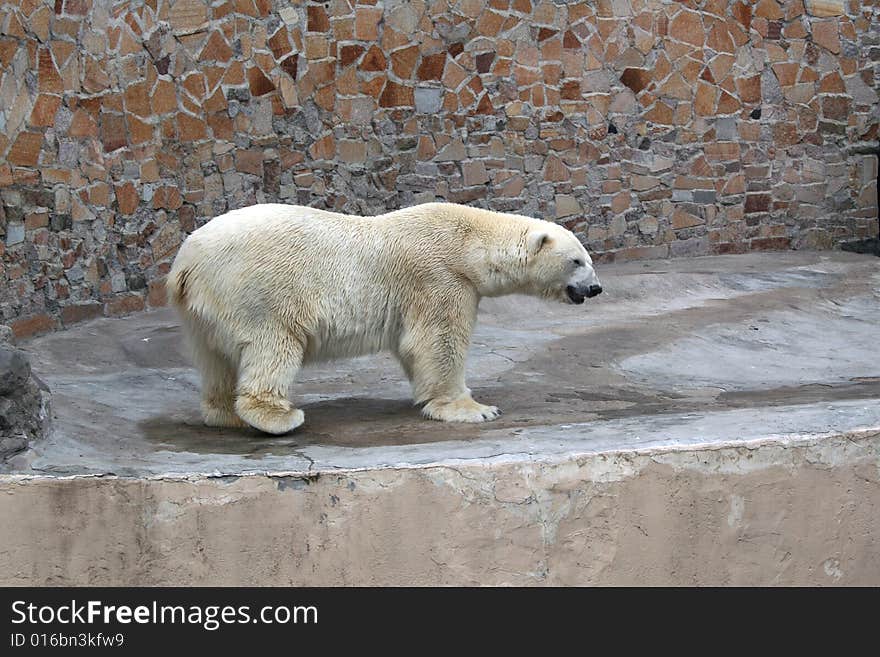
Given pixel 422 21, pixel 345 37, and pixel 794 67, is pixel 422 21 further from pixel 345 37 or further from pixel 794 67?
pixel 794 67

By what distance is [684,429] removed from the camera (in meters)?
4.27

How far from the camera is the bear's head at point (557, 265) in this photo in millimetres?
4906

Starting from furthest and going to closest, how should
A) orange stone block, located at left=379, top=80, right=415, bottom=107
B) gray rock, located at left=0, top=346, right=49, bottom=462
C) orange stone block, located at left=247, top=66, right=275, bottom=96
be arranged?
orange stone block, located at left=379, top=80, right=415, bottom=107, orange stone block, located at left=247, top=66, right=275, bottom=96, gray rock, located at left=0, top=346, right=49, bottom=462

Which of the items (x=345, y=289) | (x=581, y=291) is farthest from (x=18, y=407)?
(x=581, y=291)

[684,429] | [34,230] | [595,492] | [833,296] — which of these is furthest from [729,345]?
[34,230]

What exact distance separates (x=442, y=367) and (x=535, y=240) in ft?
2.04

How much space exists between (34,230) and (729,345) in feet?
12.3

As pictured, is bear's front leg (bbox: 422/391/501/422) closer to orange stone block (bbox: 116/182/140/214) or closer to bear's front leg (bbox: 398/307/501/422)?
bear's front leg (bbox: 398/307/501/422)

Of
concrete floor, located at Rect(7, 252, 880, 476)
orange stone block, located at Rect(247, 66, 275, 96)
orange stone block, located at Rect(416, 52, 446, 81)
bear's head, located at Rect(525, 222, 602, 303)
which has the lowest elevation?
concrete floor, located at Rect(7, 252, 880, 476)

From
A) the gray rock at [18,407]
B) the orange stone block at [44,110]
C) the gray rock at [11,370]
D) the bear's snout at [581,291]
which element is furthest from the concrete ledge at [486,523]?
the orange stone block at [44,110]

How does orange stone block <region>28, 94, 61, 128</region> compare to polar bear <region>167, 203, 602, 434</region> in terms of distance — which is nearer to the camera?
polar bear <region>167, 203, 602, 434</region>

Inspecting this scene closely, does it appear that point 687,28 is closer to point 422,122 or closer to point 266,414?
point 422,122

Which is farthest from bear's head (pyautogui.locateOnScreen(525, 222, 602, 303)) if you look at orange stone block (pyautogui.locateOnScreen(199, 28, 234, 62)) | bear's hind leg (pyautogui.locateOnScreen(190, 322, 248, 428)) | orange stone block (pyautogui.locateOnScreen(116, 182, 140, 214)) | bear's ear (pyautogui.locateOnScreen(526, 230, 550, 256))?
orange stone block (pyautogui.locateOnScreen(199, 28, 234, 62))

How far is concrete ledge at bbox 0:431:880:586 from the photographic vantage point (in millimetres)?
3709
